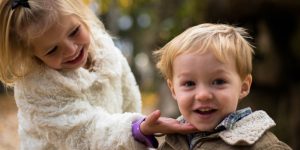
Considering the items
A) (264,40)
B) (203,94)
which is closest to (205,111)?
(203,94)

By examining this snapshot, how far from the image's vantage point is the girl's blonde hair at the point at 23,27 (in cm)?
279

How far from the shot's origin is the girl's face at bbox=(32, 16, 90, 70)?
2803 mm

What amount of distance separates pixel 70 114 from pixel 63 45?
36 centimetres

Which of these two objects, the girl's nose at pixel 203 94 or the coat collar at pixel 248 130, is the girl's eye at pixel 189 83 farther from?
the coat collar at pixel 248 130

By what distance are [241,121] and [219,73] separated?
0.79ft

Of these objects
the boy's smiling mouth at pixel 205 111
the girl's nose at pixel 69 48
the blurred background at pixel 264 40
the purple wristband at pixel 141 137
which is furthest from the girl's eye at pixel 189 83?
the blurred background at pixel 264 40

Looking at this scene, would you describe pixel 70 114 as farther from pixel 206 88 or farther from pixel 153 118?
pixel 206 88

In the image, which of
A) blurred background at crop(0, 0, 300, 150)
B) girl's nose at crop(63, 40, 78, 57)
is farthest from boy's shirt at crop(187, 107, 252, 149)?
blurred background at crop(0, 0, 300, 150)

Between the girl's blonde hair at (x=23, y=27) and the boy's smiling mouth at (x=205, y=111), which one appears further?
the girl's blonde hair at (x=23, y=27)

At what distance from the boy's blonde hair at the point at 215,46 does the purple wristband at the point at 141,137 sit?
0.35 m

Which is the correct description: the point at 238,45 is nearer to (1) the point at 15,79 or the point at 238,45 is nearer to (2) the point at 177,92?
(2) the point at 177,92

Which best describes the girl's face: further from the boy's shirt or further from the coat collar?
the coat collar

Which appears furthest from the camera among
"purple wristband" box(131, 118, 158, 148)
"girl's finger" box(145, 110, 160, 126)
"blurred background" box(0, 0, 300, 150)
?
"blurred background" box(0, 0, 300, 150)

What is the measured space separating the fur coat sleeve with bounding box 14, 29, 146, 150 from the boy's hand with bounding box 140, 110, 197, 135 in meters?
0.13
